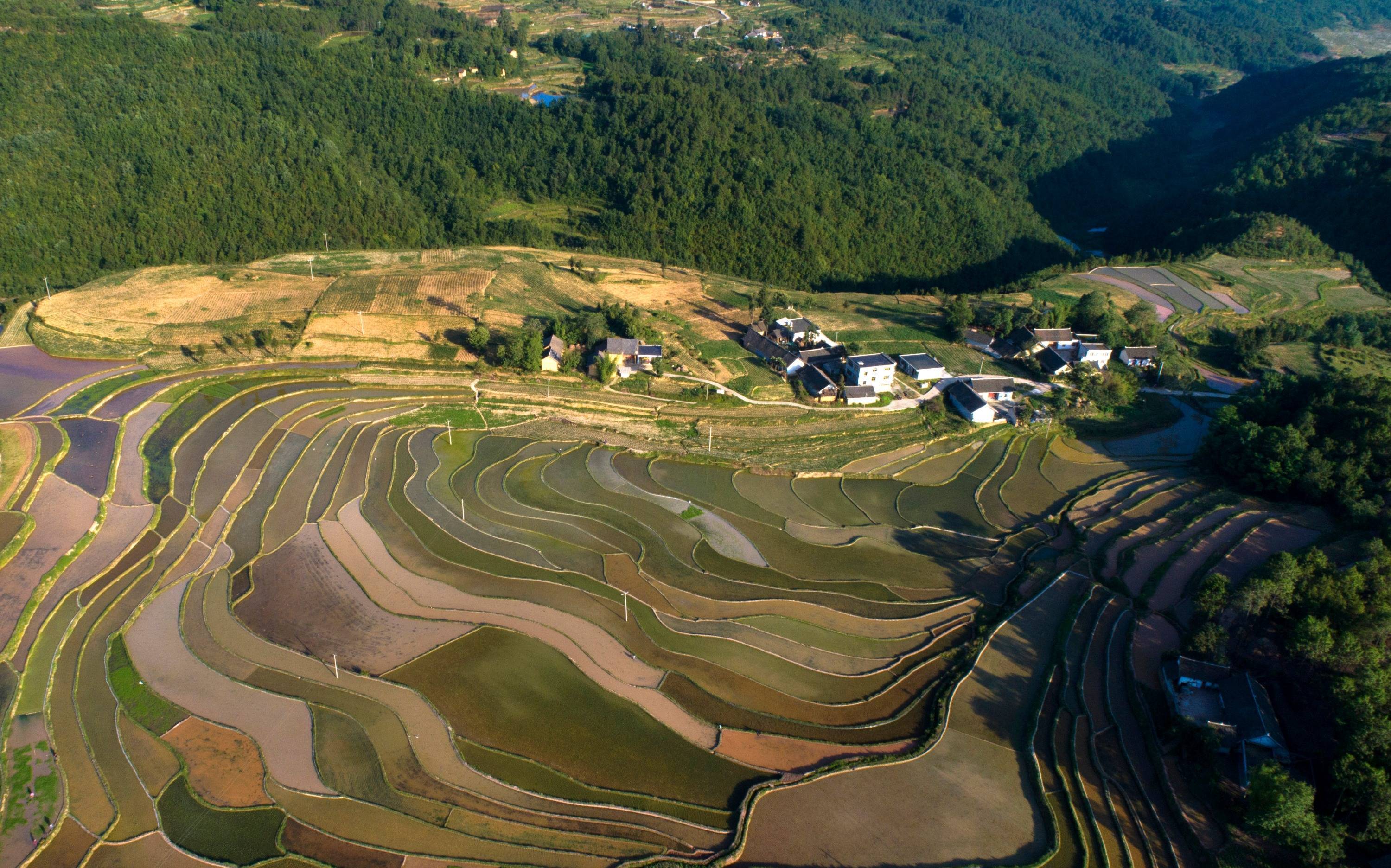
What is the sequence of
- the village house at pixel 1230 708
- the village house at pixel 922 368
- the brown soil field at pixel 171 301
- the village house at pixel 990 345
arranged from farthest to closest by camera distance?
1. the village house at pixel 990 345
2. the brown soil field at pixel 171 301
3. the village house at pixel 922 368
4. the village house at pixel 1230 708

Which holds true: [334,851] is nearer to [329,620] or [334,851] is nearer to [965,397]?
[329,620]

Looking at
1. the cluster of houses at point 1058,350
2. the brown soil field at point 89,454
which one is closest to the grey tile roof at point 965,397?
the cluster of houses at point 1058,350

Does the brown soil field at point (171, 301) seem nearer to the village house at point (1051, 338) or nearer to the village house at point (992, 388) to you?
the village house at point (992, 388)

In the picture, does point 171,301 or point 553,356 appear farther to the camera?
point 171,301

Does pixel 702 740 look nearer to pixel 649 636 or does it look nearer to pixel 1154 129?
pixel 649 636

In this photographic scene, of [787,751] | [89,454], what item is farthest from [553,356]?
[787,751]

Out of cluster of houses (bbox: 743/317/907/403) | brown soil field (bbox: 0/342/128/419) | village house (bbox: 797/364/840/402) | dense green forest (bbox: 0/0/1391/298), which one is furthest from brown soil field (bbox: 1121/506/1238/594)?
brown soil field (bbox: 0/342/128/419)
